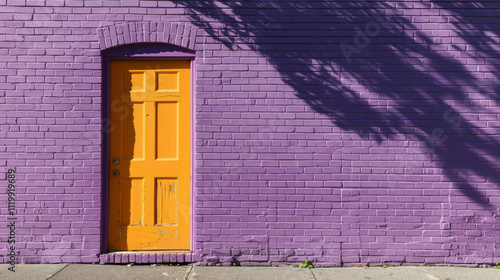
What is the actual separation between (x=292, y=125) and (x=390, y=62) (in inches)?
55.2

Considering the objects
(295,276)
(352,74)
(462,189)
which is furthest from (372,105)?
(295,276)

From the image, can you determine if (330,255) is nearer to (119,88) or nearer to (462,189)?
(462,189)

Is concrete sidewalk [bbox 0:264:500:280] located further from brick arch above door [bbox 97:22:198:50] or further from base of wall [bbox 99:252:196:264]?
brick arch above door [bbox 97:22:198:50]

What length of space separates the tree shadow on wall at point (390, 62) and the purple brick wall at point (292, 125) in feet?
0.05

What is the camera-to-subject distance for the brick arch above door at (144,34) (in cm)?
527

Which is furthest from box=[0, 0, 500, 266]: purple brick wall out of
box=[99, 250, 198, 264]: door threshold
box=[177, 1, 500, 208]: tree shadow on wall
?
box=[99, 250, 198, 264]: door threshold

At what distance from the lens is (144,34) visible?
527 centimetres

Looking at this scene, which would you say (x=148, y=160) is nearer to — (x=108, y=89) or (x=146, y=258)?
(x=108, y=89)

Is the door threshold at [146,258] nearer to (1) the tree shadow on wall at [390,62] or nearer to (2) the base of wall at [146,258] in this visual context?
(2) the base of wall at [146,258]

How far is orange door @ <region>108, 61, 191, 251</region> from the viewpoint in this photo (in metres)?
5.40

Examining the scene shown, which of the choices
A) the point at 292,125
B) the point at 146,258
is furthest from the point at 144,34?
the point at 146,258

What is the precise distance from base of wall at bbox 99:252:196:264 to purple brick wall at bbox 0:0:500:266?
14 cm

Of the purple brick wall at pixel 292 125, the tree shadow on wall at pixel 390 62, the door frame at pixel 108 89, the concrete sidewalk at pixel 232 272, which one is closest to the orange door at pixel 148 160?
the door frame at pixel 108 89

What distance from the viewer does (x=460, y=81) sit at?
17.5ft
